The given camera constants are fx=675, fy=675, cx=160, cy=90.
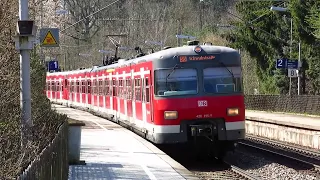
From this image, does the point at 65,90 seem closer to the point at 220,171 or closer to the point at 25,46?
the point at 220,171

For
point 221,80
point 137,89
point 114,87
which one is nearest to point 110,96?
point 114,87

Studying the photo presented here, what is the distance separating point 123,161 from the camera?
16.6m

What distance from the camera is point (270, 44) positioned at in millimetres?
53594

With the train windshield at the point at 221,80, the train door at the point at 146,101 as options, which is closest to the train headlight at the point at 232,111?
the train windshield at the point at 221,80

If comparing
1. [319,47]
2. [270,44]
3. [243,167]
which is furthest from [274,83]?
[243,167]

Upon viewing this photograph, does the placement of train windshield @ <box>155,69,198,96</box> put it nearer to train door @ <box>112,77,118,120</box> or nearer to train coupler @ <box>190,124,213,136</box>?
train coupler @ <box>190,124,213,136</box>

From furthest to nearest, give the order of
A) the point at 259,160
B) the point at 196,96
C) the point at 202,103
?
the point at 259,160 → the point at 196,96 → the point at 202,103

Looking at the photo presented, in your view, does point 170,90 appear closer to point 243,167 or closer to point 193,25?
point 243,167

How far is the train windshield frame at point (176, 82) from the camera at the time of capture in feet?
57.8

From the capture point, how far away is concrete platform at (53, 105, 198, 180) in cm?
1414

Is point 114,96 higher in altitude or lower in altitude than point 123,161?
higher

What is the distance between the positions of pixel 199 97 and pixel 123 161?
264cm

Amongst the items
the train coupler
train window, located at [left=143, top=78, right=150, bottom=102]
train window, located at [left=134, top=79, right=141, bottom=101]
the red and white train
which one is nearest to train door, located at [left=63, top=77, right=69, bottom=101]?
train window, located at [left=134, top=79, right=141, bottom=101]

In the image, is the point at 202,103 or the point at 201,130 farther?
the point at 202,103
